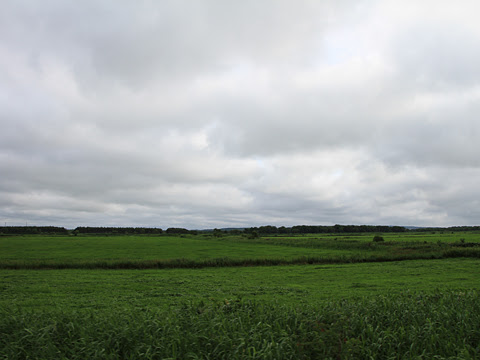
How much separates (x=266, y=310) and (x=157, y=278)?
20.2m

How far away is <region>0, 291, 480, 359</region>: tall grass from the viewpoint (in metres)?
7.01

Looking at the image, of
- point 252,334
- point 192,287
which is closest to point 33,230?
point 192,287

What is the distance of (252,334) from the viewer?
8.12 m

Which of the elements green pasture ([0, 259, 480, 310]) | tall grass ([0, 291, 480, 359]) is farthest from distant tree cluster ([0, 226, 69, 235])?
tall grass ([0, 291, 480, 359])

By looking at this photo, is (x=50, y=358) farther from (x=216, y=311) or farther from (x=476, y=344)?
(x=476, y=344)

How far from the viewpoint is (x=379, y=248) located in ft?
185

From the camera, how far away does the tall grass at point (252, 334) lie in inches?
276

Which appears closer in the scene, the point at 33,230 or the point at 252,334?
the point at 252,334

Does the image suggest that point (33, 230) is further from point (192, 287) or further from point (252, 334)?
point (252, 334)

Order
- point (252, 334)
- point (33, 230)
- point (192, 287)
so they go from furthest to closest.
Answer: point (33, 230) < point (192, 287) < point (252, 334)

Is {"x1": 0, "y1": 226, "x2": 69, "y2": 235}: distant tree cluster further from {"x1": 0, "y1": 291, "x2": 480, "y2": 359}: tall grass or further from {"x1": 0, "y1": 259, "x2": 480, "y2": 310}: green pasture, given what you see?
{"x1": 0, "y1": 291, "x2": 480, "y2": 359}: tall grass

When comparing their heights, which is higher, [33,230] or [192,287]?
[192,287]

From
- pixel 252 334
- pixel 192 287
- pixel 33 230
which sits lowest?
pixel 33 230

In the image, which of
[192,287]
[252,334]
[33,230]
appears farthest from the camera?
[33,230]
